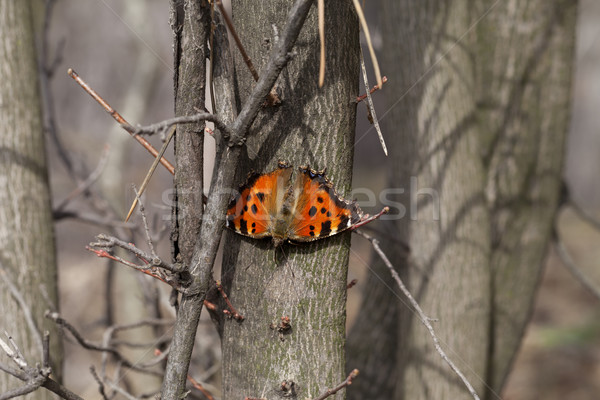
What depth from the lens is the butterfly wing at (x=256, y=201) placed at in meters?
1.29

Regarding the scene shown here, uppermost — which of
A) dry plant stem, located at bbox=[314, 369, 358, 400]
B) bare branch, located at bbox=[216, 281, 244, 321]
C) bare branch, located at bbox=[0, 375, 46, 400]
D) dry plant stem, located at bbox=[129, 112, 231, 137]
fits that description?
dry plant stem, located at bbox=[129, 112, 231, 137]

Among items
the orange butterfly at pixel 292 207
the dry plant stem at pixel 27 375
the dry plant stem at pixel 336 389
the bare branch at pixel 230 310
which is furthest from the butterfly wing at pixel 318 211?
the dry plant stem at pixel 27 375

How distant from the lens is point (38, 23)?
3055 millimetres

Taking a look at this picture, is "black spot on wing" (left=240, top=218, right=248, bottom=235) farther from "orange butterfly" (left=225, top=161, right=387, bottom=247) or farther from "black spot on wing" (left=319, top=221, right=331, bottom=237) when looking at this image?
"black spot on wing" (left=319, top=221, right=331, bottom=237)

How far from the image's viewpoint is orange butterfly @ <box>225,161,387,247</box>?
1.29 meters

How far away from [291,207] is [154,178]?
7.52 meters

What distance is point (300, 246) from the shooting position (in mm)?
1295

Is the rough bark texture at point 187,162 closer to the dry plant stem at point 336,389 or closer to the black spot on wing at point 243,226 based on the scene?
the black spot on wing at point 243,226

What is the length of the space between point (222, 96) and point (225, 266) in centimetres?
45

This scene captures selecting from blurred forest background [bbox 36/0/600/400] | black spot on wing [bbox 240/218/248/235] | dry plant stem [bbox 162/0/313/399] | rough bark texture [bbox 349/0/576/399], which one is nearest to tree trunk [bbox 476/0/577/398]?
rough bark texture [bbox 349/0/576/399]

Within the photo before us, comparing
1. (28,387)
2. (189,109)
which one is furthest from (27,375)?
(189,109)

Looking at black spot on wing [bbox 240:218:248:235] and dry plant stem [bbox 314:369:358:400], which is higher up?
black spot on wing [bbox 240:218:248:235]

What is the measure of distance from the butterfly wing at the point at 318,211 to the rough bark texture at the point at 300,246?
0.03m

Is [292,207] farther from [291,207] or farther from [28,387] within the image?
[28,387]
